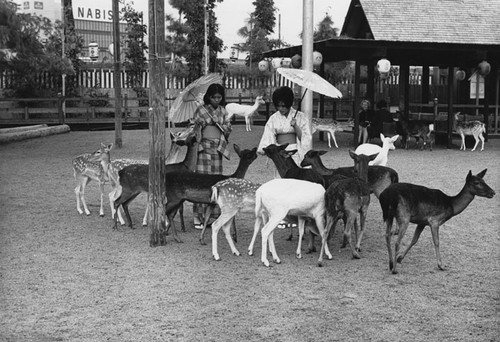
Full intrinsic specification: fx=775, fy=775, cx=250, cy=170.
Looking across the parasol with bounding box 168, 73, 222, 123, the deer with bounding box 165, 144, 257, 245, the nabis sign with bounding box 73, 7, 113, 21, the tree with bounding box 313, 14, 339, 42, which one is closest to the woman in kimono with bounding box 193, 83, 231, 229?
the parasol with bounding box 168, 73, 222, 123

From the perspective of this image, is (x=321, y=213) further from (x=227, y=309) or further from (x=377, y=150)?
(x=377, y=150)

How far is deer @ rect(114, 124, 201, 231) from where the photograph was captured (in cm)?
917

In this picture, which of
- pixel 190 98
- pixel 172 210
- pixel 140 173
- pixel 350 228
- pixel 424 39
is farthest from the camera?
pixel 424 39

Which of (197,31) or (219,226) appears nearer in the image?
(219,226)

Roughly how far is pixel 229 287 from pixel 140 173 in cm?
284

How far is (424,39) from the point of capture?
20125 mm

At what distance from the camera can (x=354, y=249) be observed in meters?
7.86

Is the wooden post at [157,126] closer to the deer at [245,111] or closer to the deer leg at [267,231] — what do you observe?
the deer leg at [267,231]

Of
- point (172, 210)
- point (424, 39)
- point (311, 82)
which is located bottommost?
point (172, 210)

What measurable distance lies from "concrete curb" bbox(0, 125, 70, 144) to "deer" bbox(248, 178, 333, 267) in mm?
17478

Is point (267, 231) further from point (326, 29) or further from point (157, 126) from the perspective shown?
point (326, 29)

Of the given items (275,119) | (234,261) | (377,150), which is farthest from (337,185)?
(377,150)

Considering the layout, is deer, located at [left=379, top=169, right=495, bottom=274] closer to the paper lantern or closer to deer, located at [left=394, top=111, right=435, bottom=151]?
deer, located at [left=394, top=111, right=435, bottom=151]

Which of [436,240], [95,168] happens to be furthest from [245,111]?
[436,240]
